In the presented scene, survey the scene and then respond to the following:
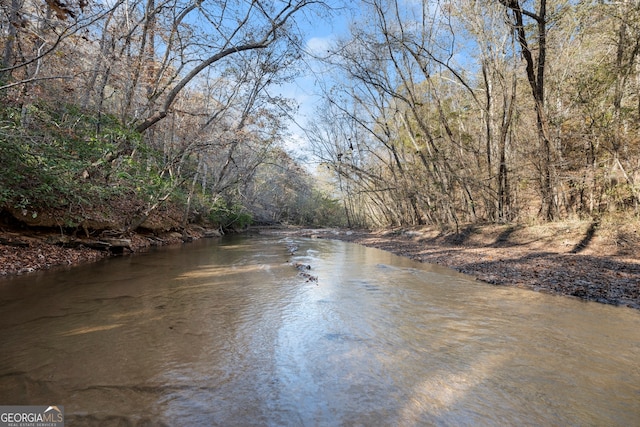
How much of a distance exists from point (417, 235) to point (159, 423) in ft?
48.1

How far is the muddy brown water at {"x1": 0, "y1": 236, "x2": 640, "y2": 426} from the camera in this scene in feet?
5.97

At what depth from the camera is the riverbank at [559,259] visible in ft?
15.1

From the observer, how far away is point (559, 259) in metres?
6.69

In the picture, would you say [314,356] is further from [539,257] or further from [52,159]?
[539,257]

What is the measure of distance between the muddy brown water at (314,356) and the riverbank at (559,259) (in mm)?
635

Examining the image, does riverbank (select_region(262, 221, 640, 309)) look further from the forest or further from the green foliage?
the green foliage

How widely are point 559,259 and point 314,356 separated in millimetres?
6961

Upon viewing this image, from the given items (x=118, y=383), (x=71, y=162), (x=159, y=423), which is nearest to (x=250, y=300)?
(x=118, y=383)

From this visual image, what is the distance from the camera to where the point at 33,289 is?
4.29 m

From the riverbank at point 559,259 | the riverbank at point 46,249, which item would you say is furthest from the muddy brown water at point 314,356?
the riverbank at point 46,249

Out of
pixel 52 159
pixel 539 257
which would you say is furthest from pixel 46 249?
pixel 539 257

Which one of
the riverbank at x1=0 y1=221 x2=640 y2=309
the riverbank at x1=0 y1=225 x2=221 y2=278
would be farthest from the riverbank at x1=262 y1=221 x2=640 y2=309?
the riverbank at x1=0 y1=225 x2=221 y2=278

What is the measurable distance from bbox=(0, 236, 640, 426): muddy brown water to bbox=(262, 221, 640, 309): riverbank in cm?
63

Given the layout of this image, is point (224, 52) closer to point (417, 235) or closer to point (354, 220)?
point (417, 235)
